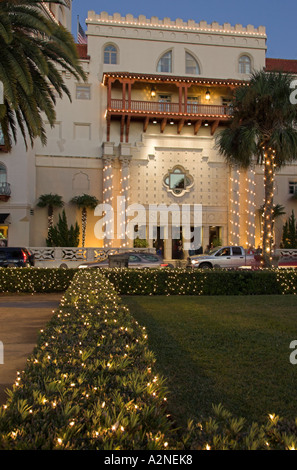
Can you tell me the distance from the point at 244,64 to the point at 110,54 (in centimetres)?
1111

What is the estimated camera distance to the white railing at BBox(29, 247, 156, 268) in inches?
1096

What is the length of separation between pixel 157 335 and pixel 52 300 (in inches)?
290

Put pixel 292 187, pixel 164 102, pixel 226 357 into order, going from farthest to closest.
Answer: pixel 292 187, pixel 164 102, pixel 226 357

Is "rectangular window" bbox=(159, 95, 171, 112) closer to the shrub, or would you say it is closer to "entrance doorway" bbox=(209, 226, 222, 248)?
"entrance doorway" bbox=(209, 226, 222, 248)

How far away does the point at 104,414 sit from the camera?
2447mm

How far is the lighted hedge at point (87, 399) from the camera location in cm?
222

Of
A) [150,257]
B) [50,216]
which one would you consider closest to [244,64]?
[50,216]

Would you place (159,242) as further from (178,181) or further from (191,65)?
(191,65)

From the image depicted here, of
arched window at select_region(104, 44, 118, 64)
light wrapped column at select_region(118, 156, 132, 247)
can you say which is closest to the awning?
light wrapped column at select_region(118, 156, 132, 247)

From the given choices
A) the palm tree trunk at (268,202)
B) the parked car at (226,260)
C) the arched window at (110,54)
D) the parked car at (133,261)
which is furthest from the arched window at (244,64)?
the parked car at (133,261)

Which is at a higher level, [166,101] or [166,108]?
[166,101]

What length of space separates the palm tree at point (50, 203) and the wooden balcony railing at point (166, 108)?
7.89 metres

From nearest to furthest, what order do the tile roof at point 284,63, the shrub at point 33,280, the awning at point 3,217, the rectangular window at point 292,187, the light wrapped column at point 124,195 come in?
1. the shrub at point 33,280
2. the awning at point 3,217
3. the light wrapped column at point 124,195
4. the rectangular window at point 292,187
5. the tile roof at point 284,63

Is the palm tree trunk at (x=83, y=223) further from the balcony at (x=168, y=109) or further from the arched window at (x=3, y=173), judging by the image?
the balcony at (x=168, y=109)
